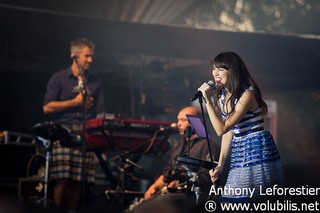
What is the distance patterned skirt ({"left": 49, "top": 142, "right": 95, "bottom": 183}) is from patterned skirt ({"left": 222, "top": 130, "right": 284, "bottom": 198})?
3.10 metres

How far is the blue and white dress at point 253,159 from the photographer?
414cm

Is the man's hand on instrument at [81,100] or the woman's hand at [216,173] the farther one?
the man's hand on instrument at [81,100]

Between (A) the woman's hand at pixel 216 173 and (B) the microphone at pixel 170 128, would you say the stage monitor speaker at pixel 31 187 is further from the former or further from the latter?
(A) the woman's hand at pixel 216 173

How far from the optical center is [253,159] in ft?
13.7

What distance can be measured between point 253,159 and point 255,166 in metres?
0.05

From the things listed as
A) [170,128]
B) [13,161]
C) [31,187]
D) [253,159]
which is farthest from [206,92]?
[13,161]

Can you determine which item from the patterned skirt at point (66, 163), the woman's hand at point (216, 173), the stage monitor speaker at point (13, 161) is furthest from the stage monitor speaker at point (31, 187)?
the woman's hand at point (216, 173)

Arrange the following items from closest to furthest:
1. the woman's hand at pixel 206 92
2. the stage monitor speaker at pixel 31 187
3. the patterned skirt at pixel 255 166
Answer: the patterned skirt at pixel 255 166 < the woman's hand at pixel 206 92 < the stage monitor speaker at pixel 31 187

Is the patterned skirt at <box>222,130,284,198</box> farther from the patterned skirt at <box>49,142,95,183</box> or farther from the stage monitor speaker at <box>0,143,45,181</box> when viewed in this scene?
the stage monitor speaker at <box>0,143,45,181</box>

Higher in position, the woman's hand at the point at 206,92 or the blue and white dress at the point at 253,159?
the woman's hand at the point at 206,92

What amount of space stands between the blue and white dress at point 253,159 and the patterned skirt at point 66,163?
121 inches

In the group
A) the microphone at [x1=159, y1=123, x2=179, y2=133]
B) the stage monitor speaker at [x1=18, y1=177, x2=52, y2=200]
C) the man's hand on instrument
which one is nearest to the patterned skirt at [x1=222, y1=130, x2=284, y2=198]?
the microphone at [x1=159, y1=123, x2=179, y2=133]

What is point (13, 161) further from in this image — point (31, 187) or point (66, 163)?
point (66, 163)

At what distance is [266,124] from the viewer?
513 inches
